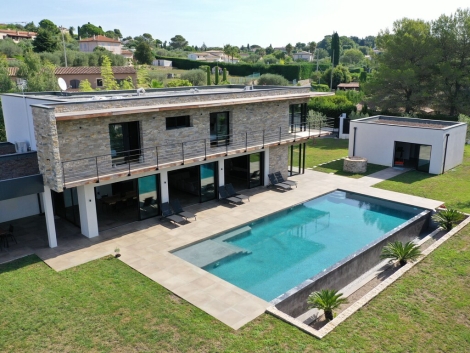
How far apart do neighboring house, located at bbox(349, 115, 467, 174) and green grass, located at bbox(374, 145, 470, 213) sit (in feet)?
3.13

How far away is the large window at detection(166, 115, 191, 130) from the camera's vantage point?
19016 mm

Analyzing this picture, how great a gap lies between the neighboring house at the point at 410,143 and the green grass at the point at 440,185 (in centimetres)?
95

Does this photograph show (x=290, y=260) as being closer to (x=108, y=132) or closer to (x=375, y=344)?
(x=375, y=344)

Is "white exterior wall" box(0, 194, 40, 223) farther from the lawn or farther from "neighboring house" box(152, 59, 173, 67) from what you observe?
"neighboring house" box(152, 59, 173, 67)

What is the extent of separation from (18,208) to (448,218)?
1934 centimetres

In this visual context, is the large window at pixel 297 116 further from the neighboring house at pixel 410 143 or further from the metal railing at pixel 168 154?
the neighboring house at pixel 410 143

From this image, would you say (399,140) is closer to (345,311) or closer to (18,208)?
(345,311)

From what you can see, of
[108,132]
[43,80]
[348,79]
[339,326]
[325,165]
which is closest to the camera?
[339,326]

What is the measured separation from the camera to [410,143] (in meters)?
28.7

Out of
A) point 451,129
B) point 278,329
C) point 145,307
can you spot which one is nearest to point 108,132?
point 145,307

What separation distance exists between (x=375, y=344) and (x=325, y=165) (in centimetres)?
2025

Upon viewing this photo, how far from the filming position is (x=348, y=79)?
81438 millimetres

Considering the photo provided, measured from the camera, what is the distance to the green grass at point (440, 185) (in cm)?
2172

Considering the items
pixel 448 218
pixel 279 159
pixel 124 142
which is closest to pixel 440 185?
pixel 448 218
